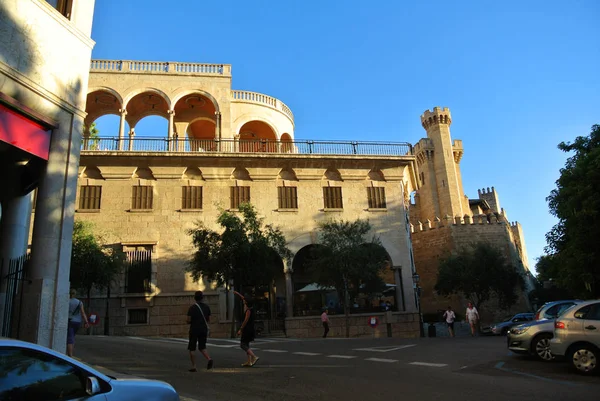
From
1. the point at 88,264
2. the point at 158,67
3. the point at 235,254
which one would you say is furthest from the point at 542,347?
the point at 158,67

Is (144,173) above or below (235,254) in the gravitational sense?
above

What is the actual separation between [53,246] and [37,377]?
503 centimetres

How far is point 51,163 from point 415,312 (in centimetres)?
2120

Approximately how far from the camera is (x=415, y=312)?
24594mm

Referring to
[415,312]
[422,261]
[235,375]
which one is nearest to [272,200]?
[415,312]

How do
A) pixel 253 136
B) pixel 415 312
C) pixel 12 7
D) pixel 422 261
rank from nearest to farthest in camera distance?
pixel 12 7 < pixel 415 312 < pixel 253 136 < pixel 422 261

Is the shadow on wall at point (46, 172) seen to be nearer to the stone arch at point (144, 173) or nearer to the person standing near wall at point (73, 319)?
the person standing near wall at point (73, 319)

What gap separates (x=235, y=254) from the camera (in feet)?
67.0

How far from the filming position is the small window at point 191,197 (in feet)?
82.0

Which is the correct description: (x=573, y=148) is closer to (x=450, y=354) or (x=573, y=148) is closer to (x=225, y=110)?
(x=450, y=354)

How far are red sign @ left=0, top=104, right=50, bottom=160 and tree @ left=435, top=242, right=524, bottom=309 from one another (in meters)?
31.6

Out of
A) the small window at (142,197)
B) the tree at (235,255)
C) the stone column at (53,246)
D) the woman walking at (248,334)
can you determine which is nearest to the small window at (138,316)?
the tree at (235,255)

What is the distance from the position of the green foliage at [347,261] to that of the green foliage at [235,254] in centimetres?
269

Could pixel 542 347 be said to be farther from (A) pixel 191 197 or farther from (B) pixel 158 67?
(B) pixel 158 67
